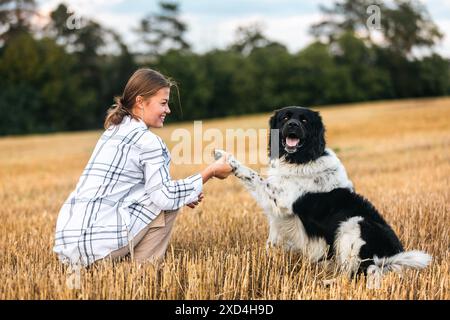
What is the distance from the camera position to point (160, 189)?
4148 millimetres

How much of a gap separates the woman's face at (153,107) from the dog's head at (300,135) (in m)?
1.21

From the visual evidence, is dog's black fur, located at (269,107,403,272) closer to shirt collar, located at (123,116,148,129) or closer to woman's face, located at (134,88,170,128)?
woman's face, located at (134,88,170,128)

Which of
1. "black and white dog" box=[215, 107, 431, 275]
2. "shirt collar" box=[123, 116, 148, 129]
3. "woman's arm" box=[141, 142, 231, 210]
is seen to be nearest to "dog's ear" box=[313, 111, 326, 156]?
"black and white dog" box=[215, 107, 431, 275]

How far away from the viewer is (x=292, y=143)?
16.4ft

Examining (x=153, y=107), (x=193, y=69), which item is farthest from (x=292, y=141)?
(x=193, y=69)

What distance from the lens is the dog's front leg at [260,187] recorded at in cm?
482

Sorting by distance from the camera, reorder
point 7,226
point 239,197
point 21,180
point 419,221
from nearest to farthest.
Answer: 1. point 419,221
2. point 7,226
3. point 239,197
4. point 21,180

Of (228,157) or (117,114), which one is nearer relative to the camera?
(117,114)

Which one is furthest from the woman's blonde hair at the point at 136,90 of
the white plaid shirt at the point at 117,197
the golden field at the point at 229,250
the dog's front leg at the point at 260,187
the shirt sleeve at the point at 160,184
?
the golden field at the point at 229,250

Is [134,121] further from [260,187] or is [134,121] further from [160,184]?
[260,187]

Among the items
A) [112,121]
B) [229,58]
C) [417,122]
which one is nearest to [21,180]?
[112,121]

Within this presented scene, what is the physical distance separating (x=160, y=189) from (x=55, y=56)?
42.8m

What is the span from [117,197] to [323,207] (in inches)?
69.0
